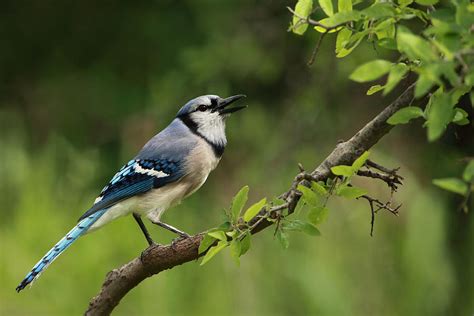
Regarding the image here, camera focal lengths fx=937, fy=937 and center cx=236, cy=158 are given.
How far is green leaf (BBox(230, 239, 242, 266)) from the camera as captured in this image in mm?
1892

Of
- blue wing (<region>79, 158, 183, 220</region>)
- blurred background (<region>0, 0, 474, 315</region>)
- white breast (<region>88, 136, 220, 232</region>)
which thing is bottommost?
blurred background (<region>0, 0, 474, 315</region>)

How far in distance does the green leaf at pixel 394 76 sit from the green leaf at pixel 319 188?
14.8 inches

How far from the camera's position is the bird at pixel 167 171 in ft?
9.63

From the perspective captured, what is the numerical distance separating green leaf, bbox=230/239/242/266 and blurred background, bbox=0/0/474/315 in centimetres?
244

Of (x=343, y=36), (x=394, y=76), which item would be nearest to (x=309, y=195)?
(x=343, y=36)

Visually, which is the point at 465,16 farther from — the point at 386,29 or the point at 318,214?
the point at 318,214

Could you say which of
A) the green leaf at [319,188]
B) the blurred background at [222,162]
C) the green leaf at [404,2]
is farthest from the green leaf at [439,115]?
the blurred background at [222,162]

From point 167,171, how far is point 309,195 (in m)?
1.28

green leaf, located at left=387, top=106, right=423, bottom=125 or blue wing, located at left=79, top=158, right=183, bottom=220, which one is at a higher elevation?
green leaf, located at left=387, top=106, right=423, bottom=125

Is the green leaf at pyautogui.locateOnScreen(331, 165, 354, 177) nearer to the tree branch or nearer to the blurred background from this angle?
the tree branch


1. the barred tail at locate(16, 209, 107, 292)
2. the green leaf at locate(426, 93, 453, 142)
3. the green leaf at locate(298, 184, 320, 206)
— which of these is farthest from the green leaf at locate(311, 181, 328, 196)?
the barred tail at locate(16, 209, 107, 292)

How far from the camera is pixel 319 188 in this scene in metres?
1.90

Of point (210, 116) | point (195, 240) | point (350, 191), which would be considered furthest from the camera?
point (210, 116)

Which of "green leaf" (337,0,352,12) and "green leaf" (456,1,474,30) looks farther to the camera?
"green leaf" (337,0,352,12)
